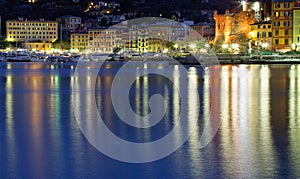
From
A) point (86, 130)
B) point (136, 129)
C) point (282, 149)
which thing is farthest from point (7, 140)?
point (282, 149)

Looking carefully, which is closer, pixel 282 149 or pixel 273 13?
pixel 282 149

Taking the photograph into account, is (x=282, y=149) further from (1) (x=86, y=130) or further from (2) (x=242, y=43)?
(2) (x=242, y=43)

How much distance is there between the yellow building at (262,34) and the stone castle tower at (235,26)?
2.26 meters

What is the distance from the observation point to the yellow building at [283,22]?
52834mm

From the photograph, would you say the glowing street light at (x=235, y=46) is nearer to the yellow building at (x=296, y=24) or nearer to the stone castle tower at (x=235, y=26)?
the stone castle tower at (x=235, y=26)

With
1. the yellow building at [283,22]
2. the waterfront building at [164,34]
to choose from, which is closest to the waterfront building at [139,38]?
the waterfront building at [164,34]

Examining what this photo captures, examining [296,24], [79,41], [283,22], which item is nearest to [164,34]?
[79,41]

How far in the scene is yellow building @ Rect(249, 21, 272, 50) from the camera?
55.1 meters

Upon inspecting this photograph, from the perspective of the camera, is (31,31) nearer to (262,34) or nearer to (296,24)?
(262,34)

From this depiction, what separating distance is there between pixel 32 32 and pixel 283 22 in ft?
225

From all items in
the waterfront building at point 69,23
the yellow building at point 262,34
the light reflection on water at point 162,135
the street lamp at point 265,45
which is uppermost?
the waterfront building at point 69,23

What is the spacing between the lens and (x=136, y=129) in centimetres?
1084

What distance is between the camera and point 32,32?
112m

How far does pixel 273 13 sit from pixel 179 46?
34166mm
